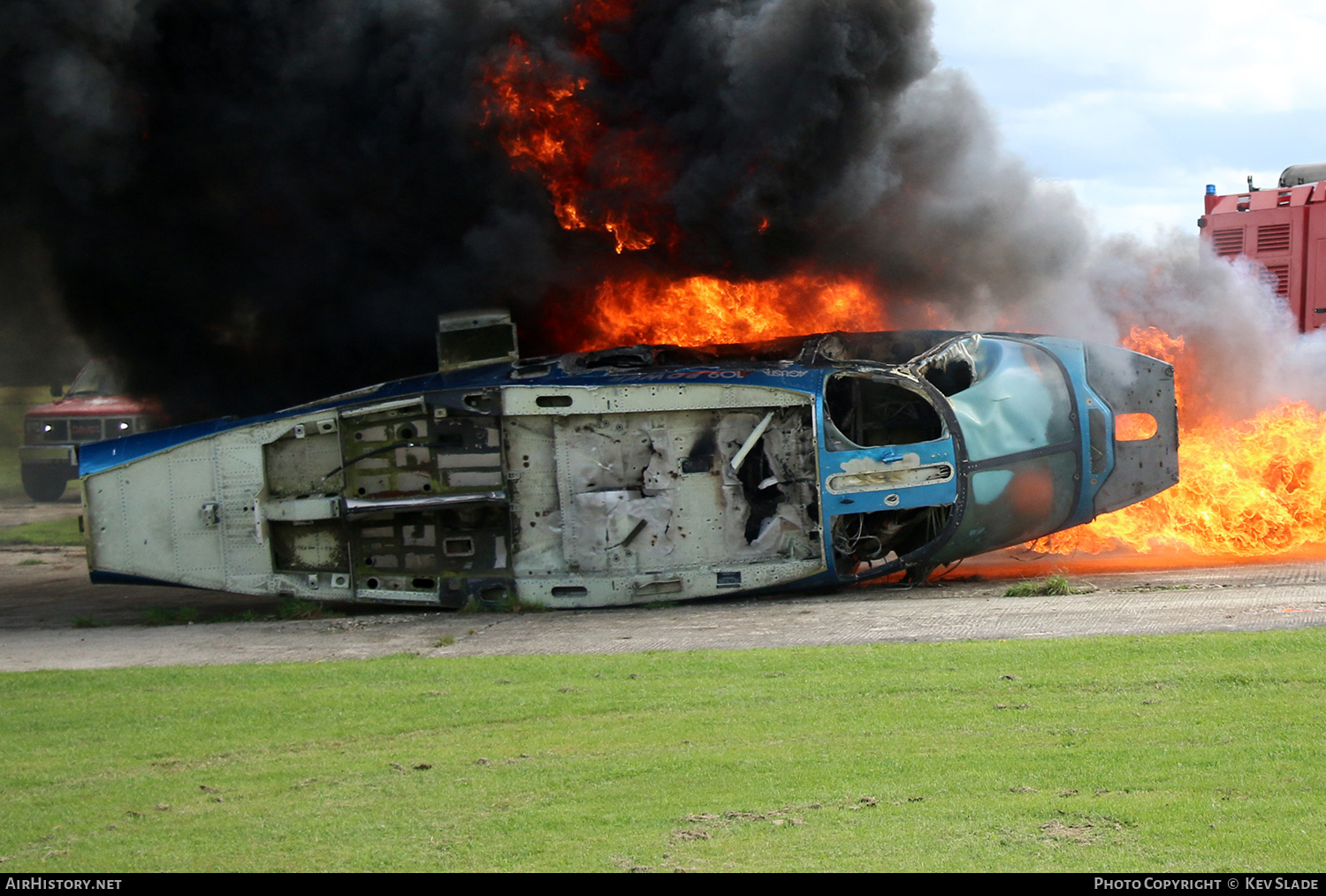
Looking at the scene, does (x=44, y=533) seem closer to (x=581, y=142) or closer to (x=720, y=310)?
(x=581, y=142)

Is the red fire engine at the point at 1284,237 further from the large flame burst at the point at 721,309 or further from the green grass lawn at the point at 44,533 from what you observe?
the green grass lawn at the point at 44,533

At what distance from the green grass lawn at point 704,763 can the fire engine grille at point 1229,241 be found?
965cm

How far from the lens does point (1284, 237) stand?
16531 millimetres

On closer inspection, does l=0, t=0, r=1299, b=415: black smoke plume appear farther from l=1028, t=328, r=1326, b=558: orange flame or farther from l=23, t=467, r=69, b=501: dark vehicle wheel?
l=23, t=467, r=69, b=501: dark vehicle wheel

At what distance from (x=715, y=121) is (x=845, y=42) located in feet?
4.90

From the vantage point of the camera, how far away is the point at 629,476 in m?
11.5

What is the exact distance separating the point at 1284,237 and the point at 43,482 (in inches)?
799

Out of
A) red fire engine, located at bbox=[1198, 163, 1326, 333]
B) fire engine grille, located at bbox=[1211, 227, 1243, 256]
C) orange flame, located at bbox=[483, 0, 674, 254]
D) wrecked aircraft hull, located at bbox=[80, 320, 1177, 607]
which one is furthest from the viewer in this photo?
fire engine grille, located at bbox=[1211, 227, 1243, 256]

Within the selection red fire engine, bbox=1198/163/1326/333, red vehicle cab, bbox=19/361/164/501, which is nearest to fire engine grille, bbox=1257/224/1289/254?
red fire engine, bbox=1198/163/1326/333

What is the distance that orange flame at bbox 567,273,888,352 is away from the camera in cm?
1384

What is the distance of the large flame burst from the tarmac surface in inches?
32.9

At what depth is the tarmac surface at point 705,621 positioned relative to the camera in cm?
956

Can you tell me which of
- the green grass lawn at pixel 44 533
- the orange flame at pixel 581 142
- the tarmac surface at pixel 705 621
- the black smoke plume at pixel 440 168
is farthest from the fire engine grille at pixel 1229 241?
the green grass lawn at pixel 44 533
